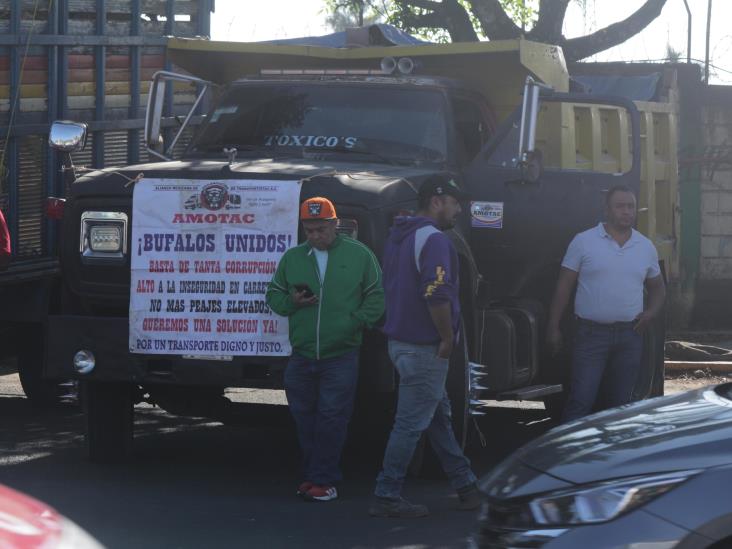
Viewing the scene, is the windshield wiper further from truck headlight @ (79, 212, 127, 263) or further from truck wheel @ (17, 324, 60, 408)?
truck wheel @ (17, 324, 60, 408)

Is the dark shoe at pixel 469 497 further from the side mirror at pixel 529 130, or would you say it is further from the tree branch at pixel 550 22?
the tree branch at pixel 550 22

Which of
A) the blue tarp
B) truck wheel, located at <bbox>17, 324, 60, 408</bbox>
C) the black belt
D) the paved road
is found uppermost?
the blue tarp

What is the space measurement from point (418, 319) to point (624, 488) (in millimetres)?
2907

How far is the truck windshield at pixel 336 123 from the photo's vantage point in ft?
31.4

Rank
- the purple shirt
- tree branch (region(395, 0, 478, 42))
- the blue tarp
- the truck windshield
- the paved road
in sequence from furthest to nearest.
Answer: tree branch (region(395, 0, 478, 42)) → the blue tarp → the truck windshield → the purple shirt → the paved road

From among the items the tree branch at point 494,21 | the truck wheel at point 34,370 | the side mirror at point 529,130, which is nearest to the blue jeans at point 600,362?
the side mirror at point 529,130

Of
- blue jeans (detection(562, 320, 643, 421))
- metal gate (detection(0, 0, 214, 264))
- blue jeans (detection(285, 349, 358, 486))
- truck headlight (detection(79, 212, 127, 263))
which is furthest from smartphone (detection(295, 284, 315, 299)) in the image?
metal gate (detection(0, 0, 214, 264))

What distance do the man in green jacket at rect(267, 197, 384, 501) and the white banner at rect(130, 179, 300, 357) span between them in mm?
309

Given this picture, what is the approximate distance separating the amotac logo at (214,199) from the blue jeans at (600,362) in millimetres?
2314

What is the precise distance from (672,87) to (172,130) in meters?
4.20

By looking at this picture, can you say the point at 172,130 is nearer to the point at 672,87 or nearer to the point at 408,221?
the point at 672,87

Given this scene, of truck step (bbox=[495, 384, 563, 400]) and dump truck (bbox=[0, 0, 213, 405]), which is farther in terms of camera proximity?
dump truck (bbox=[0, 0, 213, 405])

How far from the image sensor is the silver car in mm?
4574

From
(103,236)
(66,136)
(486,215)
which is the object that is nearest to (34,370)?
(66,136)
